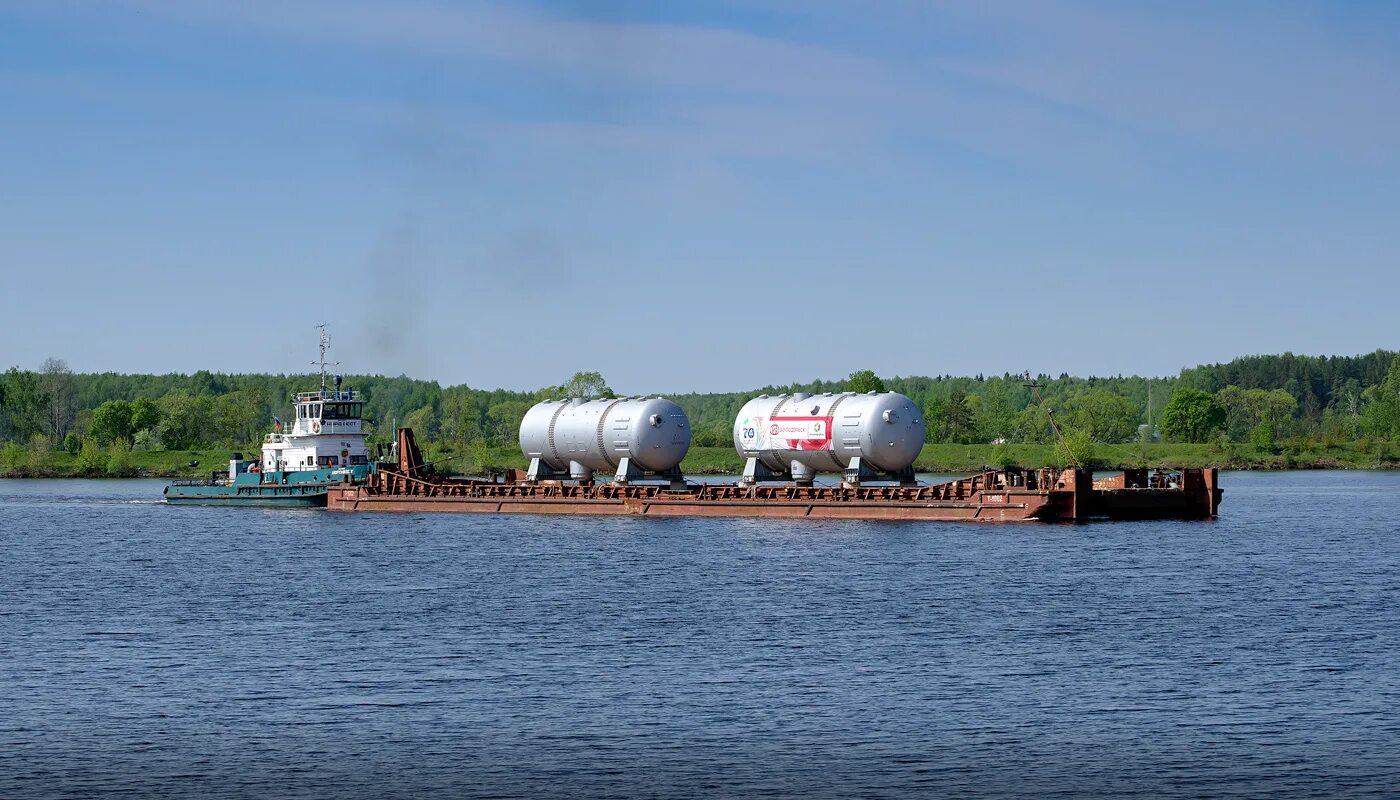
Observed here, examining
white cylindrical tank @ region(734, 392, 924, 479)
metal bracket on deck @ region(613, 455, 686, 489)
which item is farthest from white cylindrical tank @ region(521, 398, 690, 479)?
white cylindrical tank @ region(734, 392, 924, 479)

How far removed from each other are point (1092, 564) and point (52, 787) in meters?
42.8

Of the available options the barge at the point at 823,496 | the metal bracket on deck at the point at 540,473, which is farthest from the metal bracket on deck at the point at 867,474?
the metal bracket on deck at the point at 540,473

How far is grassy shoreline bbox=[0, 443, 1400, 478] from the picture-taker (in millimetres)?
181375

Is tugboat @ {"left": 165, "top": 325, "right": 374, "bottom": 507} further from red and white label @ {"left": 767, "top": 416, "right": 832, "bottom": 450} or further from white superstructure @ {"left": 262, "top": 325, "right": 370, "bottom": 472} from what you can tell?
red and white label @ {"left": 767, "top": 416, "right": 832, "bottom": 450}

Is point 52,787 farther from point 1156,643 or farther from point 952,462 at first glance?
point 952,462

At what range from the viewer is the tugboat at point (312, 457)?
338 ft

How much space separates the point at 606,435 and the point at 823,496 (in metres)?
16.0

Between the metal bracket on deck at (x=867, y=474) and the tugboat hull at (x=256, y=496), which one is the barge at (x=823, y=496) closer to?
the metal bracket on deck at (x=867, y=474)

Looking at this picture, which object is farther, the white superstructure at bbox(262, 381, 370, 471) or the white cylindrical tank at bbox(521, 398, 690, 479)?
the white superstructure at bbox(262, 381, 370, 471)

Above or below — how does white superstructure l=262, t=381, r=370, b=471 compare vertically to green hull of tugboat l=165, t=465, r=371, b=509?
above

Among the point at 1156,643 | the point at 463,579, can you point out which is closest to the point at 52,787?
the point at 1156,643

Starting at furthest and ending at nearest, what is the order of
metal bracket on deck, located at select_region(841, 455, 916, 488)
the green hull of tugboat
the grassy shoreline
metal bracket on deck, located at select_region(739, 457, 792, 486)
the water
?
the grassy shoreline, the green hull of tugboat, metal bracket on deck, located at select_region(739, 457, 792, 486), metal bracket on deck, located at select_region(841, 455, 916, 488), the water

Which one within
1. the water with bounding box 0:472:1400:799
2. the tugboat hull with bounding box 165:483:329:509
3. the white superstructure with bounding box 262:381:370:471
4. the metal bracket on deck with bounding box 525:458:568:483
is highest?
the white superstructure with bounding box 262:381:370:471

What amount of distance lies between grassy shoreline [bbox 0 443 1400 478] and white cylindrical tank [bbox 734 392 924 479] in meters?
86.8
